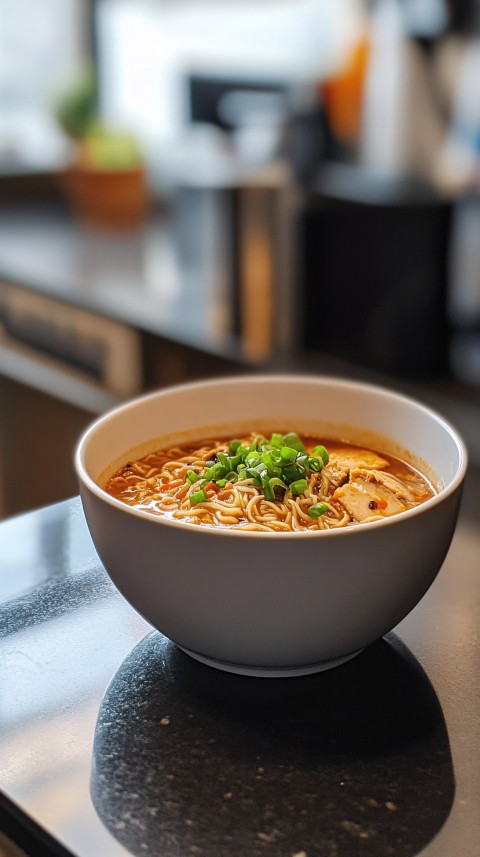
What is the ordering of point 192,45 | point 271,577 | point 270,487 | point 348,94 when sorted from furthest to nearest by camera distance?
point 192,45
point 348,94
point 270,487
point 271,577

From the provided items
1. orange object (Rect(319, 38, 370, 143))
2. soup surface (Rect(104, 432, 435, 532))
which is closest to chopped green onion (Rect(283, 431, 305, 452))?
soup surface (Rect(104, 432, 435, 532))

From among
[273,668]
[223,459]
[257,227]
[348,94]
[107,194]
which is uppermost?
[223,459]

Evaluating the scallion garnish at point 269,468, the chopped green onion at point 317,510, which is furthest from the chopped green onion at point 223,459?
the chopped green onion at point 317,510

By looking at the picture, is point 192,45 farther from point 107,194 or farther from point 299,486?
point 299,486

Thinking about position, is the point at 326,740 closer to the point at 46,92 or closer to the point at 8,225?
the point at 8,225

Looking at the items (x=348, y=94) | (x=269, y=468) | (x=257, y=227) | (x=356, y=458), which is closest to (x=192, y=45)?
(x=348, y=94)

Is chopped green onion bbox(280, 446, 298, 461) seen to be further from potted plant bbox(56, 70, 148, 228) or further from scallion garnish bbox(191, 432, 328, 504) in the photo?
potted plant bbox(56, 70, 148, 228)

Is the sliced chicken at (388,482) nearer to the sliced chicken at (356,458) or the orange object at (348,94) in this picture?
the sliced chicken at (356,458)

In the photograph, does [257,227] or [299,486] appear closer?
[299,486]
